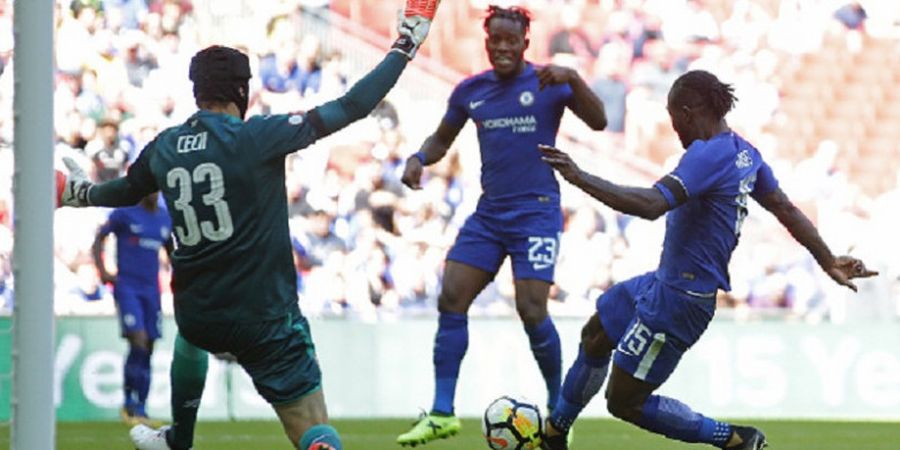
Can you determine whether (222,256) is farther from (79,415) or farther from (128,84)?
(128,84)

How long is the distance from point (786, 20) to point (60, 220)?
7.98 metres

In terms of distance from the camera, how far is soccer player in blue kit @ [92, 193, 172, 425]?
41.0ft

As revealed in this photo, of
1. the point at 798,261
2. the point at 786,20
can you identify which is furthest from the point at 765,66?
the point at 798,261

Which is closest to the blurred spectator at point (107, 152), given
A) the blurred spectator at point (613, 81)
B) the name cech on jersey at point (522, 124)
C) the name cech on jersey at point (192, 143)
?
the blurred spectator at point (613, 81)

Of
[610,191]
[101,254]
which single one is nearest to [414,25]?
[610,191]

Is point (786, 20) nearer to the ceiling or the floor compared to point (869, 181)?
nearer to the ceiling

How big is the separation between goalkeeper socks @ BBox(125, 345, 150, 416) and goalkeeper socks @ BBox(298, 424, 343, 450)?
22.6 ft

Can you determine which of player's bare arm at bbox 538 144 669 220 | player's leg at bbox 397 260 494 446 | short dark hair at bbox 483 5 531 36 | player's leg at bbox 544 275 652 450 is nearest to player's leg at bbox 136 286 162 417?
player's leg at bbox 397 260 494 446

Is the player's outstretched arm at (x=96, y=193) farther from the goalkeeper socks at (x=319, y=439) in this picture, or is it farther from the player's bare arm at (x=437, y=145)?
the player's bare arm at (x=437, y=145)

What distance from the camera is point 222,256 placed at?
233 inches

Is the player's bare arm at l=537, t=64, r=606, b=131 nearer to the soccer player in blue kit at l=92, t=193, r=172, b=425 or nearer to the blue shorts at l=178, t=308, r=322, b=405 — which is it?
the blue shorts at l=178, t=308, r=322, b=405

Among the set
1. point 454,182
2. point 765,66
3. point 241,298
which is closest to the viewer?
point 241,298

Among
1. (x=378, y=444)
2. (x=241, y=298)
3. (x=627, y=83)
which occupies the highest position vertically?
(x=627, y=83)

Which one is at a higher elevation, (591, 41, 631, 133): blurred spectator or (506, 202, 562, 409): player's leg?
(591, 41, 631, 133): blurred spectator
